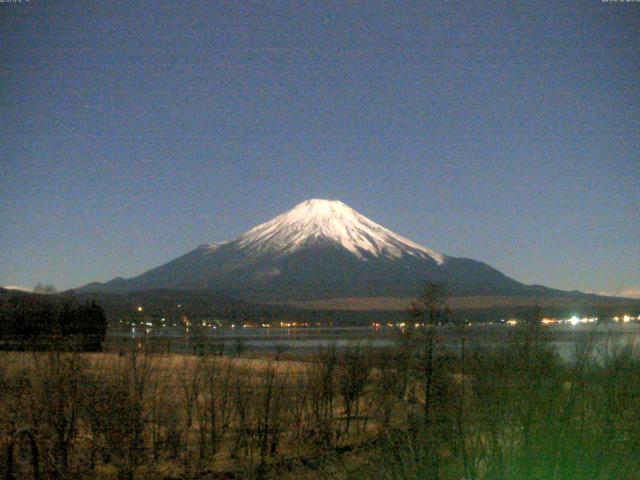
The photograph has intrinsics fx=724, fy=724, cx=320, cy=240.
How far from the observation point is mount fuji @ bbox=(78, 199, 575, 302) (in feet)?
512

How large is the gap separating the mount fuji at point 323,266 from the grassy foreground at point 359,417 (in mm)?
123391

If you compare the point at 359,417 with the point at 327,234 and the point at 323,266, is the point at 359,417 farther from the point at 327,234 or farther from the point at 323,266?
the point at 327,234

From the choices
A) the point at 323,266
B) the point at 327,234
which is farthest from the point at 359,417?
the point at 327,234

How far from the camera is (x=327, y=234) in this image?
183 m

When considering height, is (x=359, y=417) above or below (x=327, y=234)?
below

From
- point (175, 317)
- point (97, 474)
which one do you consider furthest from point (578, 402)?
→ point (175, 317)

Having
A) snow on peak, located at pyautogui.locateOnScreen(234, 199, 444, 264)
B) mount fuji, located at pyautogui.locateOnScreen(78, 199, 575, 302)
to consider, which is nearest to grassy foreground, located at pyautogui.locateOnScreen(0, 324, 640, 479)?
mount fuji, located at pyautogui.locateOnScreen(78, 199, 575, 302)

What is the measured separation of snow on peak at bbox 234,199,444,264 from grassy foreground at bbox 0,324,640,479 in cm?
15382

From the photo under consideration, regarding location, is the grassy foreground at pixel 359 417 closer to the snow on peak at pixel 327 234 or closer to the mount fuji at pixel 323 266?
the mount fuji at pixel 323 266

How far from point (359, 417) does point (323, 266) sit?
151 metres

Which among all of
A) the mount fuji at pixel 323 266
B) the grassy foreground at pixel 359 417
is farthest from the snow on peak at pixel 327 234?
the grassy foreground at pixel 359 417

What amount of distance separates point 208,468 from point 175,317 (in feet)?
348

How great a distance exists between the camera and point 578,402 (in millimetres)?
4887

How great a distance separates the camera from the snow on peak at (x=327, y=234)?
17800 centimetres
